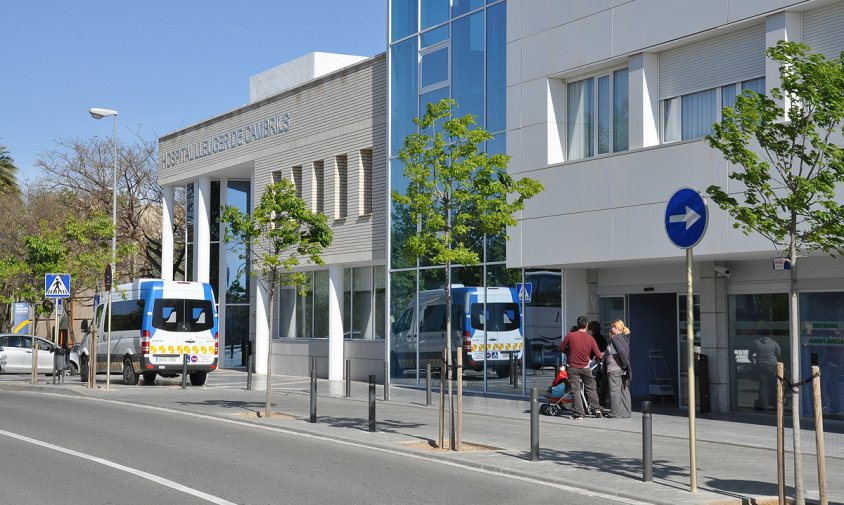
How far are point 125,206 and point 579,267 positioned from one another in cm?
3202

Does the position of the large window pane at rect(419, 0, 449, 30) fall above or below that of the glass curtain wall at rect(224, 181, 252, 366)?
above

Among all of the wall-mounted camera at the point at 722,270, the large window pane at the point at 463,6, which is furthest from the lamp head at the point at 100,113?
the wall-mounted camera at the point at 722,270

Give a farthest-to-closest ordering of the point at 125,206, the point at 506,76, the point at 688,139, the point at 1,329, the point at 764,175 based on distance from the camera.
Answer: the point at 1,329 → the point at 125,206 → the point at 506,76 → the point at 688,139 → the point at 764,175

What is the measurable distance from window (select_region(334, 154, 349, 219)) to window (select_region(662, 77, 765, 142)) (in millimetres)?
14169

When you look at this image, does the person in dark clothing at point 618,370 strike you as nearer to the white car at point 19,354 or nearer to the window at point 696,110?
the window at point 696,110

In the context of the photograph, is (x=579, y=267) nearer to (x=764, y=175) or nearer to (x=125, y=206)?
(x=764, y=175)

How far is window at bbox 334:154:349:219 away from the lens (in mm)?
31812

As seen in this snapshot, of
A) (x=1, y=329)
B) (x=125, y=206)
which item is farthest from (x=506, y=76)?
(x=1, y=329)

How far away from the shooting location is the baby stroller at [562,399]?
19.0 metres

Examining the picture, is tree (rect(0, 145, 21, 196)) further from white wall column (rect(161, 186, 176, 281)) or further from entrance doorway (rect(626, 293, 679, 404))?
entrance doorway (rect(626, 293, 679, 404))

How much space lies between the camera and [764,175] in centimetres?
990

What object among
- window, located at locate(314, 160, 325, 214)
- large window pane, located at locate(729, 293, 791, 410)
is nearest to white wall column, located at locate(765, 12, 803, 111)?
large window pane, located at locate(729, 293, 791, 410)

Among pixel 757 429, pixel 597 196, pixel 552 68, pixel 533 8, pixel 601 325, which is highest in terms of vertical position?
pixel 533 8

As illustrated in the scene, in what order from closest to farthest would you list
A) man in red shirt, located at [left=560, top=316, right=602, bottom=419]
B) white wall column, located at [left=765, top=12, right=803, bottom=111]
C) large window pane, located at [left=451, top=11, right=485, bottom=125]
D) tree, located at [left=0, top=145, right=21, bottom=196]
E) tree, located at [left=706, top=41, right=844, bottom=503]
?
tree, located at [left=706, top=41, right=844, bottom=503] → white wall column, located at [left=765, top=12, right=803, bottom=111] → man in red shirt, located at [left=560, top=316, right=602, bottom=419] → large window pane, located at [left=451, top=11, right=485, bottom=125] → tree, located at [left=0, top=145, right=21, bottom=196]
